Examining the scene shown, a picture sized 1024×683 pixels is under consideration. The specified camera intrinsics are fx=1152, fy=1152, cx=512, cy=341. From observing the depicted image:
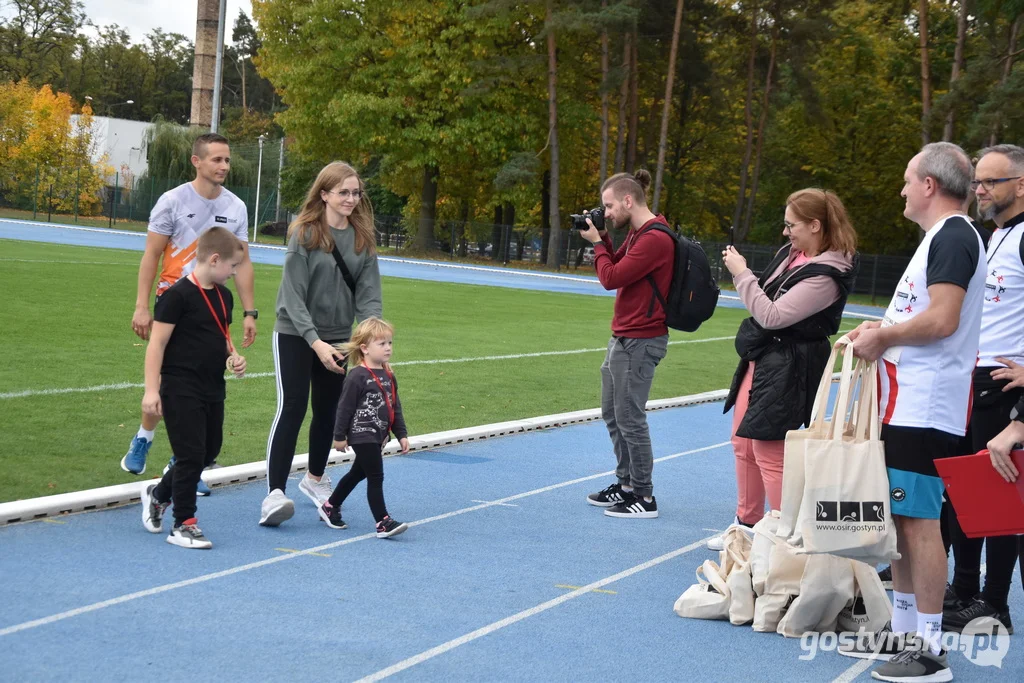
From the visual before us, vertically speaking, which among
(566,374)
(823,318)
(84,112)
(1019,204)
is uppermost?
(84,112)

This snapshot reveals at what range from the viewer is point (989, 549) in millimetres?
5297

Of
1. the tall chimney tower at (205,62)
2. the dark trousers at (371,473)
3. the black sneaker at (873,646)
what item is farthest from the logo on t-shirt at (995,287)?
the tall chimney tower at (205,62)

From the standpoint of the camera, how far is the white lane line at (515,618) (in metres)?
4.32

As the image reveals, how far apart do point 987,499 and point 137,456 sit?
4831mm

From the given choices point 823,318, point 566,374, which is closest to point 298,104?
point 566,374

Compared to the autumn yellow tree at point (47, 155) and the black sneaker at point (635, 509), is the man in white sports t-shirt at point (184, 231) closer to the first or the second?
the black sneaker at point (635, 509)

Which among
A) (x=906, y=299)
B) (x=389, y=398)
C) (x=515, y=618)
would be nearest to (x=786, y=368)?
(x=906, y=299)

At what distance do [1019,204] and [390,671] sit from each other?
327 cm

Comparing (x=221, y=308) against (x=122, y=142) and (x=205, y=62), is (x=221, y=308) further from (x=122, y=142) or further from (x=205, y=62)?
(x=122, y=142)

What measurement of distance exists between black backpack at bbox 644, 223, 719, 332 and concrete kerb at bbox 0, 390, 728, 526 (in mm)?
2530

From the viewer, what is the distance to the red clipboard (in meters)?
4.43

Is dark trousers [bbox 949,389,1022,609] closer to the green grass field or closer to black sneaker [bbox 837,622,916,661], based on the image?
black sneaker [bbox 837,622,916,661]

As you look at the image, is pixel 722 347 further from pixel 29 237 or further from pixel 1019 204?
pixel 29 237

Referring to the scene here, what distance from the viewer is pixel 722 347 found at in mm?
20047
